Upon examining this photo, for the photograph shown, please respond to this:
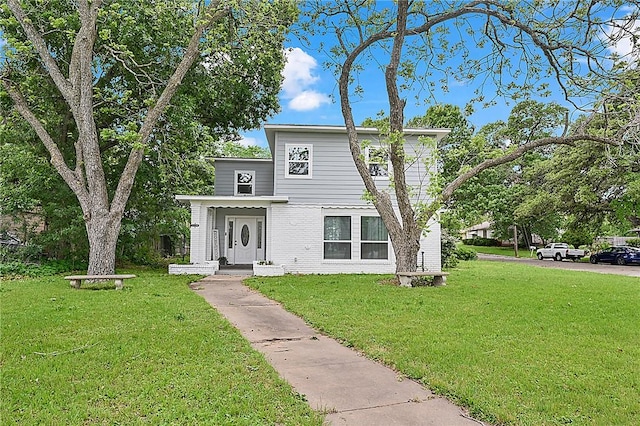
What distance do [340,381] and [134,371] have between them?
1.99m

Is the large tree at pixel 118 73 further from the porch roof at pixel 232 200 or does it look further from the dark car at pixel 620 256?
the dark car at pixel 620 256

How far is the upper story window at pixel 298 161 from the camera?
607 inches

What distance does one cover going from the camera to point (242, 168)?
1792cm

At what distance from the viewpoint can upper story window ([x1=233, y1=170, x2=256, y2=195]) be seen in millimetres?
17859

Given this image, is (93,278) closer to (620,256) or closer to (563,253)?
(620,256)

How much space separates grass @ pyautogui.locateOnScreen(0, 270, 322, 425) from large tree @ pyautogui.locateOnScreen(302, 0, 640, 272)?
21.2ft

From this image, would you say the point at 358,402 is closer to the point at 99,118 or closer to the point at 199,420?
the point at 199,420

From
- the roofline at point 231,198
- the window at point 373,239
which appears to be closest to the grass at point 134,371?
the roofline at point 231,198

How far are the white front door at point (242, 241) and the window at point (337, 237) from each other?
395 centimetres

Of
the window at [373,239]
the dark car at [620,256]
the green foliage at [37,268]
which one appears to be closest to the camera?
the green foliage at [37,268]

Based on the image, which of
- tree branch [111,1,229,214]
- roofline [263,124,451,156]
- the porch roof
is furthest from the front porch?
tree branch [111,1,229,214]

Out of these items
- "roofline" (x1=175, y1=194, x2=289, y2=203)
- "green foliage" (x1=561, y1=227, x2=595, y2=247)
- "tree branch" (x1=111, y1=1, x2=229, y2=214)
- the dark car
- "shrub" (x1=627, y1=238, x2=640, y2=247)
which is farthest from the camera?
A: "green foliage" (x1=561, y1=227, x2=595, y2=247)

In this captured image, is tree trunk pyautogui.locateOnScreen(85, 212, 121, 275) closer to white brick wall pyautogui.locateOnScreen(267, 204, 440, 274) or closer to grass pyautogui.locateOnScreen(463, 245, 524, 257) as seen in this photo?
white brick wall pyautogui.locateOnScreen(267, 204, 440, 274)

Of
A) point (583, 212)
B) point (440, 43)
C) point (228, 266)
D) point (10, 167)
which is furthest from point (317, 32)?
point (583, 212)
